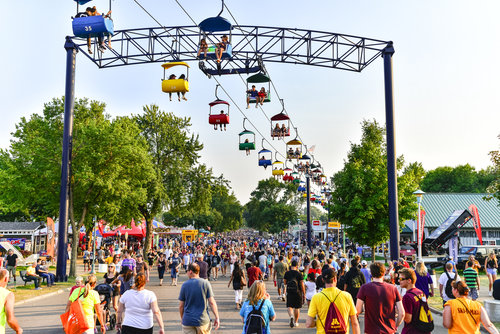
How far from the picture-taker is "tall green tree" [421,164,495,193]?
84.0 metres

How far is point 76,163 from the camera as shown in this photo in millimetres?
23391

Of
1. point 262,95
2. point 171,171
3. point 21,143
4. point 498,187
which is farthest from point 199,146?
point 498,187

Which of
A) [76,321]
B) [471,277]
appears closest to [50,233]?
[76,321]

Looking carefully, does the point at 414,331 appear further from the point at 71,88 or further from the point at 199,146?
the point at 199,146

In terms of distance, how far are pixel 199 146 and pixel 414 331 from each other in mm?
35669

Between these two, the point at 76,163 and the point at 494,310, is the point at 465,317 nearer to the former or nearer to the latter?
the point at 494,310

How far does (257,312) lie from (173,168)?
33.4m

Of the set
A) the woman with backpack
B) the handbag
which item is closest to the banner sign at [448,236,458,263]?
the woman with backpack

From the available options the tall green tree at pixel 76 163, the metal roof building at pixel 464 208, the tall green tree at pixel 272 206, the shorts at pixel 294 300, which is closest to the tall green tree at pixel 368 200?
the tall green tree at pixel 76 163

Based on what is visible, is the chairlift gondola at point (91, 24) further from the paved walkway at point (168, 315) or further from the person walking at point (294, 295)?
the person walking at point (294, 295)

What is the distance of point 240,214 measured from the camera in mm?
109438

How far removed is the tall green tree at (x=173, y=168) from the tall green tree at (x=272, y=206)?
45757 mm

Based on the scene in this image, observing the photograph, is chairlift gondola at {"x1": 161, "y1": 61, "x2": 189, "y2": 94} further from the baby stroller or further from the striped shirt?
the striped shirt

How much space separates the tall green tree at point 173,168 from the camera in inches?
1537
